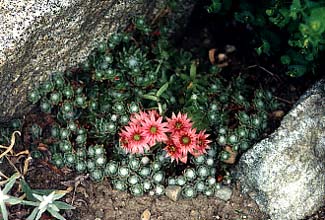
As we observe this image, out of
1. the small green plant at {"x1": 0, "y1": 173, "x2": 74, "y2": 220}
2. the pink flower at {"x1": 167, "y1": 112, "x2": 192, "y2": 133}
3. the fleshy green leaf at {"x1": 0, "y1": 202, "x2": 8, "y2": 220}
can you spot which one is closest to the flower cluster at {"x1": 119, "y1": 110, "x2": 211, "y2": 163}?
the pink flower at {"x1": 167, "y1": 112, "x2": 192, "y2": 133}

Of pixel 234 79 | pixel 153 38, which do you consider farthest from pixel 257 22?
pixel 153 38

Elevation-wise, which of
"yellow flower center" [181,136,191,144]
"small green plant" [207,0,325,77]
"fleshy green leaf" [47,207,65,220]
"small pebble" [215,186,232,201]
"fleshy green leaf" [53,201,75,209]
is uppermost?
"small green plant" [207,0,325,77]

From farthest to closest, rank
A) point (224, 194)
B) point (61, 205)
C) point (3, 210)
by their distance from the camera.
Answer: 1. point (224, 194)
2. point (61, 205)
3. point (3, 210)

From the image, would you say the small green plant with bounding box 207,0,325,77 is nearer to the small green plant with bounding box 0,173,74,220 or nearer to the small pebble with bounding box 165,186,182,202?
the small pebble with bounding box 165,186,182,202

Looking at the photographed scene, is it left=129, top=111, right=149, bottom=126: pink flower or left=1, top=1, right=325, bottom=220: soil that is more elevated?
left=129, top=111, right=149, bottom=126: pink flower

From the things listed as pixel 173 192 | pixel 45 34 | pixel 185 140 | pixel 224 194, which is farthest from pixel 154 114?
pixel 45 34

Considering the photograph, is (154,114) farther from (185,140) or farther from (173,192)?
(173,192)

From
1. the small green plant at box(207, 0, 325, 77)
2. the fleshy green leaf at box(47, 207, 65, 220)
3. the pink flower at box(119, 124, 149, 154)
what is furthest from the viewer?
the pink flower at box(119, 124, 149, 154)
